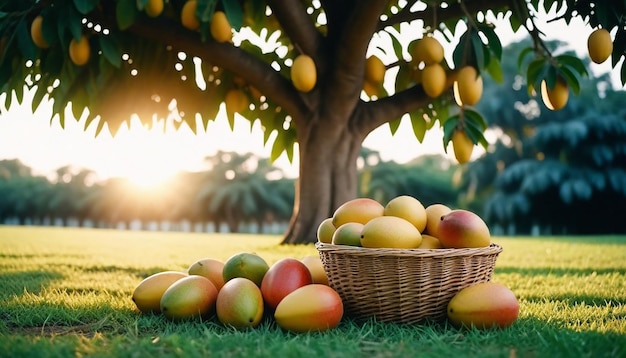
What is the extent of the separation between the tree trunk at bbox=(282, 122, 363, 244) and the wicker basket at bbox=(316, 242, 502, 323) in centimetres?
286

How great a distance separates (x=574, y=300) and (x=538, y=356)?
1153 mm

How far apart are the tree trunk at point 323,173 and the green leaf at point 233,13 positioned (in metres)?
1.88

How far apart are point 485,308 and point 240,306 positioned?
2.68 feet

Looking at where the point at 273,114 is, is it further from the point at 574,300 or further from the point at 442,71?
the point at 574,300

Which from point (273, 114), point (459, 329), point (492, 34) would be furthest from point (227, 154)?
point (459, 329)

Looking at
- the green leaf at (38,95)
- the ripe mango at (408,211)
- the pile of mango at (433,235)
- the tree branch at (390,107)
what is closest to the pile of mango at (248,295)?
the pile of mango at (433,235)

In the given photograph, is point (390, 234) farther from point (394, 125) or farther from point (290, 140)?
point (290, 140)

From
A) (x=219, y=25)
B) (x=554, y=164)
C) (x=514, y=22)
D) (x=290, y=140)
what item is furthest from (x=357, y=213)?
(x=554, y=164)

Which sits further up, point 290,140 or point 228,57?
point 228,57

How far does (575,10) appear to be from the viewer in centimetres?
376

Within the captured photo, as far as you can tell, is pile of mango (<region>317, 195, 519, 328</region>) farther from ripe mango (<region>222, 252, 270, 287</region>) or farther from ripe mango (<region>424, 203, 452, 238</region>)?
ripe mango (<region>222, 252, 270, 287</region>)

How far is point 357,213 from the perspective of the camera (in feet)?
7.48

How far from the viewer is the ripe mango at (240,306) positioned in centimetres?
195

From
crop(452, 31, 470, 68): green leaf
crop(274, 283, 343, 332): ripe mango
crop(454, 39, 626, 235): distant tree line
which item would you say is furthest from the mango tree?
crop(454, 39, 626, 235): distant tree line
